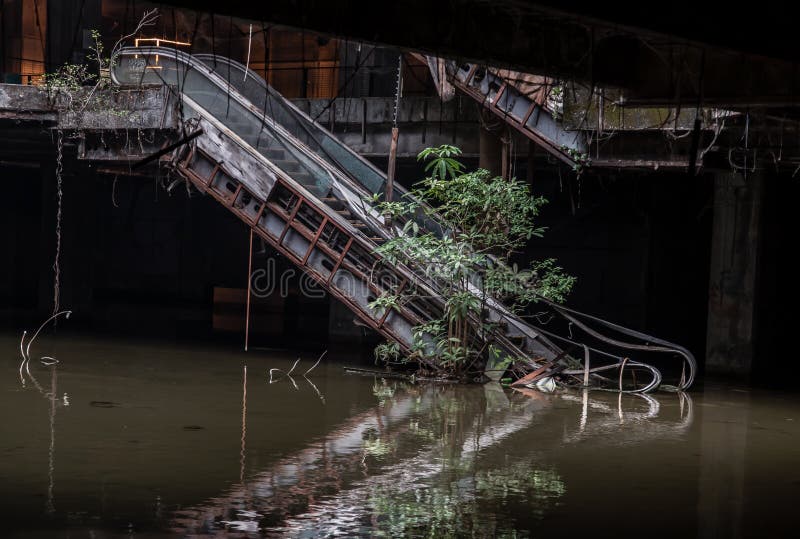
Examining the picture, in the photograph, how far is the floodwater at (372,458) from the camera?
314 inches

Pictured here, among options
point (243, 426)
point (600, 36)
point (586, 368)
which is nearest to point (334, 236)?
point (586, 368)

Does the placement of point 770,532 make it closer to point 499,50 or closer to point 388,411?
point 499,50

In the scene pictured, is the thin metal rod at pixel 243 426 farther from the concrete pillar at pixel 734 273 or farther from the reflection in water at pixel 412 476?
the concrete pillar at pixel 734 273

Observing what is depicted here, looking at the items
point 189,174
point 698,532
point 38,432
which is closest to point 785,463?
point 698,532

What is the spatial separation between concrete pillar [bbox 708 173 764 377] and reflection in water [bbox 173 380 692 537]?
17.4 ft

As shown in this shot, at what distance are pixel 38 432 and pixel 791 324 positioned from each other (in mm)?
16256

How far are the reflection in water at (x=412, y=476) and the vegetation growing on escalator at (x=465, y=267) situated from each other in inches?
71.6

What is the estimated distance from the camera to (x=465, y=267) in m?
16.0

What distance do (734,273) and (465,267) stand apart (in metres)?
5.99

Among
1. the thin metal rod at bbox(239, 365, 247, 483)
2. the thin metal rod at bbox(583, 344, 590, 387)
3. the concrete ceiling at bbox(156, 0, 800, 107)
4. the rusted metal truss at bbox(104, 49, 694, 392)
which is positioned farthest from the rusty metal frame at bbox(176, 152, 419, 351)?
the concrete ceiling at bbox(156, 0, 800, 107)

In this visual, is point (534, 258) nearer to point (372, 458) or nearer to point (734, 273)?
point (734, 273)

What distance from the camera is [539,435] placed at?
478 inches

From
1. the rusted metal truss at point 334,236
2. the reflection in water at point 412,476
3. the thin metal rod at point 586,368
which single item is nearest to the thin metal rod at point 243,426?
the reflection in water at point 412,476

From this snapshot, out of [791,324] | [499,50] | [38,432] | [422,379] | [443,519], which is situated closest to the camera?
[443,519]
